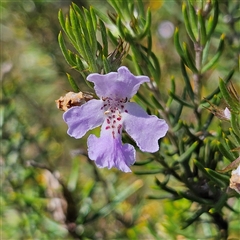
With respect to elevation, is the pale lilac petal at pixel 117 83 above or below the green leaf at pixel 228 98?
above

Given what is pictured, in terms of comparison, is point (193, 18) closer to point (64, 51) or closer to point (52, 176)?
point (64, 51)

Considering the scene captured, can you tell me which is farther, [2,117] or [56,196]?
[2,117]

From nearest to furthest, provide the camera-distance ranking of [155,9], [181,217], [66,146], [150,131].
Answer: [150,131] < [181,217] < [155,9] < [66,146]

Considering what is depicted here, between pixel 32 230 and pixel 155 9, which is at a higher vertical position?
pixel 155 9

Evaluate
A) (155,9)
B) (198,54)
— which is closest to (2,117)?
(198,54)

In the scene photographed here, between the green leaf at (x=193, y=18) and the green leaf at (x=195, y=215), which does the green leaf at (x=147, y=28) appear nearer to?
the green leaf at (x=193, y=18)

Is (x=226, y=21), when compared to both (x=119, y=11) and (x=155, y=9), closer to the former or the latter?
(x=119, y=11)

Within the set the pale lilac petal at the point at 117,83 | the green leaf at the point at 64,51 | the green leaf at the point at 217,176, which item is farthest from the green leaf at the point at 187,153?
the green leaf at the point at 64,51

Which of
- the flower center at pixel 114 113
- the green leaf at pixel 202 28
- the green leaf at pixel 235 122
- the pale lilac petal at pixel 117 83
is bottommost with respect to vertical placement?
the green leaf at pixel 235 122

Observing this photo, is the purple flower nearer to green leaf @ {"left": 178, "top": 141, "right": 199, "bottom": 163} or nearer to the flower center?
the flower center
